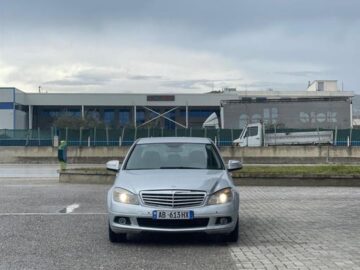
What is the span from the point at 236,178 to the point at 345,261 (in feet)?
36.2

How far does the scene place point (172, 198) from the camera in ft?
26.4

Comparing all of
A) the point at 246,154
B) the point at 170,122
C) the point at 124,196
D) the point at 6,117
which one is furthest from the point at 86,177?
the point at 170,122

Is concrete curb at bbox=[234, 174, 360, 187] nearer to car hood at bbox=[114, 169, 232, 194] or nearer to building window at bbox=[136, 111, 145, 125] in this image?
car hood at bbox=[114, 169, 232, 194]

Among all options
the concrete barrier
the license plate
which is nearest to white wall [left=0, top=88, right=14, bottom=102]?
the concrete barrier

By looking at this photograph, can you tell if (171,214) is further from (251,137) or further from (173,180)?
(251,137)

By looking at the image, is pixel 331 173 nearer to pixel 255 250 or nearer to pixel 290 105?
pixel 255 250

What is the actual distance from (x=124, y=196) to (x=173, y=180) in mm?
732

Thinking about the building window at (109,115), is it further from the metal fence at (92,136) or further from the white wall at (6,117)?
the metal fence at (92,136)

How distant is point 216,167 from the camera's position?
9508 millimetres

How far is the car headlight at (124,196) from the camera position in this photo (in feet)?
26.8

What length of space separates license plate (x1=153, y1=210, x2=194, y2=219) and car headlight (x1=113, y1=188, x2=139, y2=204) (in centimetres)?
34

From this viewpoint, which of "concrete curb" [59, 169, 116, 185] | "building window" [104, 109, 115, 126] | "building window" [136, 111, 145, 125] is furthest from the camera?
"building window" [104, 109, 115, 126]

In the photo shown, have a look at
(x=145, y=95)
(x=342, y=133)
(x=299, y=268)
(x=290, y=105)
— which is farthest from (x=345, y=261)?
(x=145, y=95)

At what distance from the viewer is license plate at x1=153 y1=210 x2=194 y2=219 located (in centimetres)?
801
